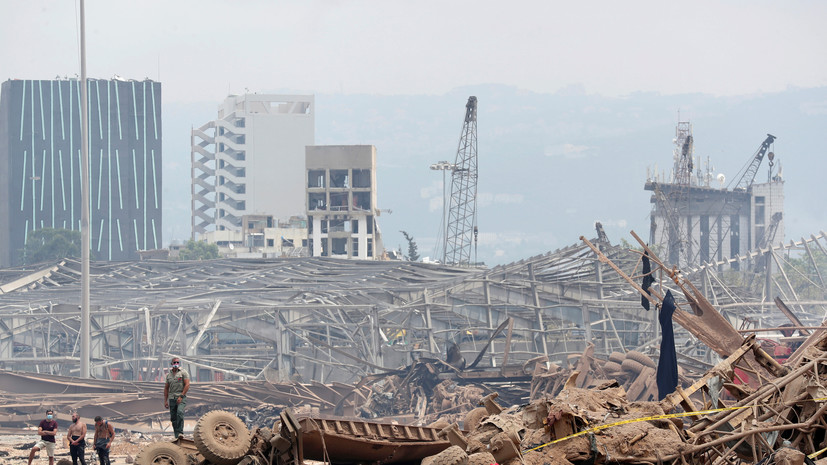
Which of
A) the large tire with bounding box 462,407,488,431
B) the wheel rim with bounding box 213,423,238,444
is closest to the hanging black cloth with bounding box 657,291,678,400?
the large tire with bounding box 462,407,488,431

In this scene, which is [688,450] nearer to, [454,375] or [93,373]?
[454,375]

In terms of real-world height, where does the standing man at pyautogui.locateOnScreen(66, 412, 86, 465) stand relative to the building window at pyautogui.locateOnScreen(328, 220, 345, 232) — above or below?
below

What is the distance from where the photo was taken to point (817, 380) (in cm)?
1283

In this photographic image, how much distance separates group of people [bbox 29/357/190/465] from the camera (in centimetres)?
1504

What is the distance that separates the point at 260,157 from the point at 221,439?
160162 mm

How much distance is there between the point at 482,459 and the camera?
12562mm

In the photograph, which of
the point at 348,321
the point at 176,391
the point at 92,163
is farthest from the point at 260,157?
the point at 176,391

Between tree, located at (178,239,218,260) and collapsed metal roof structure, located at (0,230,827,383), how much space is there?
76743 millimetres

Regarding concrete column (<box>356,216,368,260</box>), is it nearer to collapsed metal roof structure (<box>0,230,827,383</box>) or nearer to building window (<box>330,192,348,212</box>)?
building window (<box>330,192,348,212</box>)

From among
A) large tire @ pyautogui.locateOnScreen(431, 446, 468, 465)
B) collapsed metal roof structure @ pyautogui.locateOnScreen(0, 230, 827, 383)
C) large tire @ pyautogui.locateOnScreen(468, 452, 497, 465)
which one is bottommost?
collapsed metal roof structure @ pyautogui.locateOnScreen(0, 230, 827, 383)

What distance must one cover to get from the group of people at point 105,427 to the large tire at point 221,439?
1174 millimetres

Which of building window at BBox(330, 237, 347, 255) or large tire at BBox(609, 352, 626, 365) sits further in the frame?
building window at BBox(330, 237, 347, 255)

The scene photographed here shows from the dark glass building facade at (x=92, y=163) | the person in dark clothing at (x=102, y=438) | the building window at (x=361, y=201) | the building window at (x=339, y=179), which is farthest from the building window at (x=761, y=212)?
the person in dark clothing at (x=102, y=438)

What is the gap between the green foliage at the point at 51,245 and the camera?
399 ft
